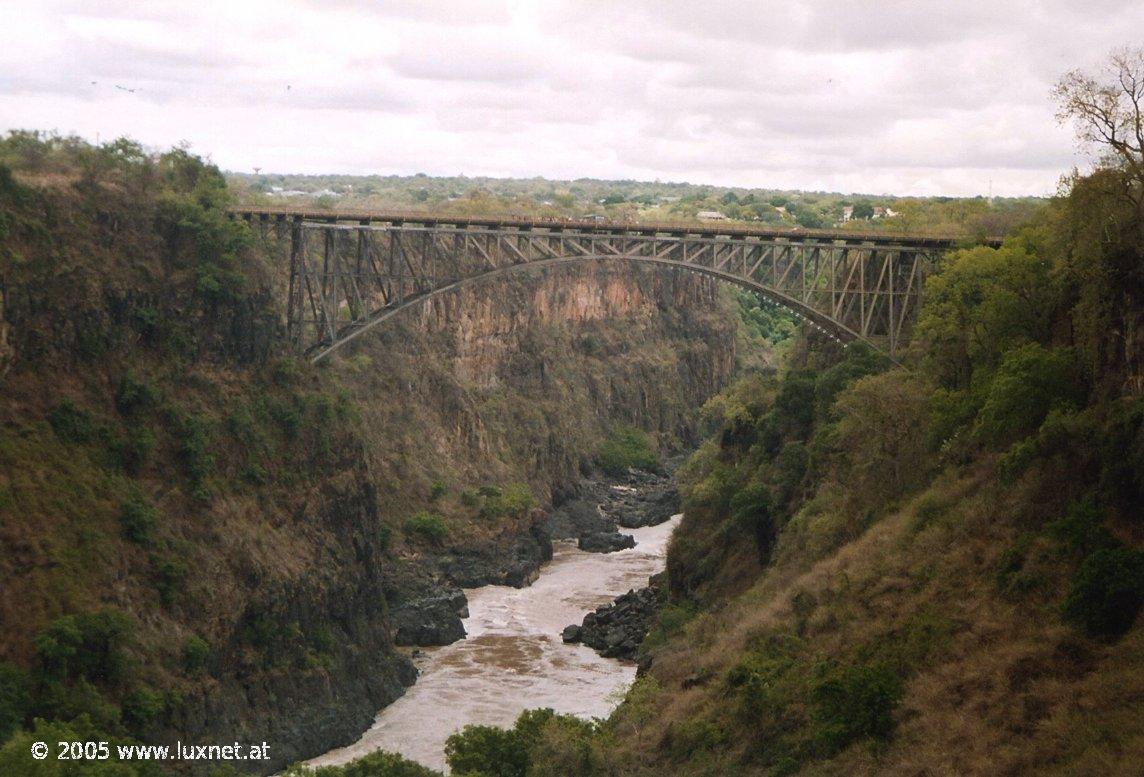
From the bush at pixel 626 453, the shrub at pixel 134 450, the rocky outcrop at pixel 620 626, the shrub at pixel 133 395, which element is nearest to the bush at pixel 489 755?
the shrub at pixel 134 450

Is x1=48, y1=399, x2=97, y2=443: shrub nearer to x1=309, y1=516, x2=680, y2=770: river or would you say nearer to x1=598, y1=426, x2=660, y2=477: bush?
x1=309, y1=516, x2=680, y2=770: river

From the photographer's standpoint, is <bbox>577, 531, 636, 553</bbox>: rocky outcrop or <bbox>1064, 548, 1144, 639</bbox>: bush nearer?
<bbox>1064, 548, 1144, 639</bbox>: bush

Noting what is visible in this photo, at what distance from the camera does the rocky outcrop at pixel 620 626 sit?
159 ft

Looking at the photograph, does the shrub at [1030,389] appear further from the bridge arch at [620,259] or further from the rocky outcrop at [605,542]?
the rocky outcrop at [605,542]

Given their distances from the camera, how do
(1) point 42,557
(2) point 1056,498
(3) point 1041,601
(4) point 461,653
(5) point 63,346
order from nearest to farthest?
(3) point 1041,601, (2) point 1056,498, (1) point 42,557, (5) point 63,346, (4) point 461,653

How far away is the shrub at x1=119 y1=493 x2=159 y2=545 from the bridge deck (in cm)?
1327

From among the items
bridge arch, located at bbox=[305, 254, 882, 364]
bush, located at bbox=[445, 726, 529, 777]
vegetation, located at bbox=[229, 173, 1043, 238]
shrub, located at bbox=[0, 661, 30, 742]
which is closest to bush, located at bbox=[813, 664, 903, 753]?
bush, located at bbox=[445, 726, 529, 777]

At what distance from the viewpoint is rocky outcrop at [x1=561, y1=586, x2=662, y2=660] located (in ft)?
159

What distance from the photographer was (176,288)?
45.0 m

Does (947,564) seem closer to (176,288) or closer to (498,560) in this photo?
(176,288)

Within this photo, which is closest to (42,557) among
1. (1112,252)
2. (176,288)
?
(176,288)

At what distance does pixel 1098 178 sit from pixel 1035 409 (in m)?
4.48

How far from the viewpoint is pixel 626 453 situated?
8262 centimetres

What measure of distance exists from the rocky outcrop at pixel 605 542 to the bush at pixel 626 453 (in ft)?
46.7
